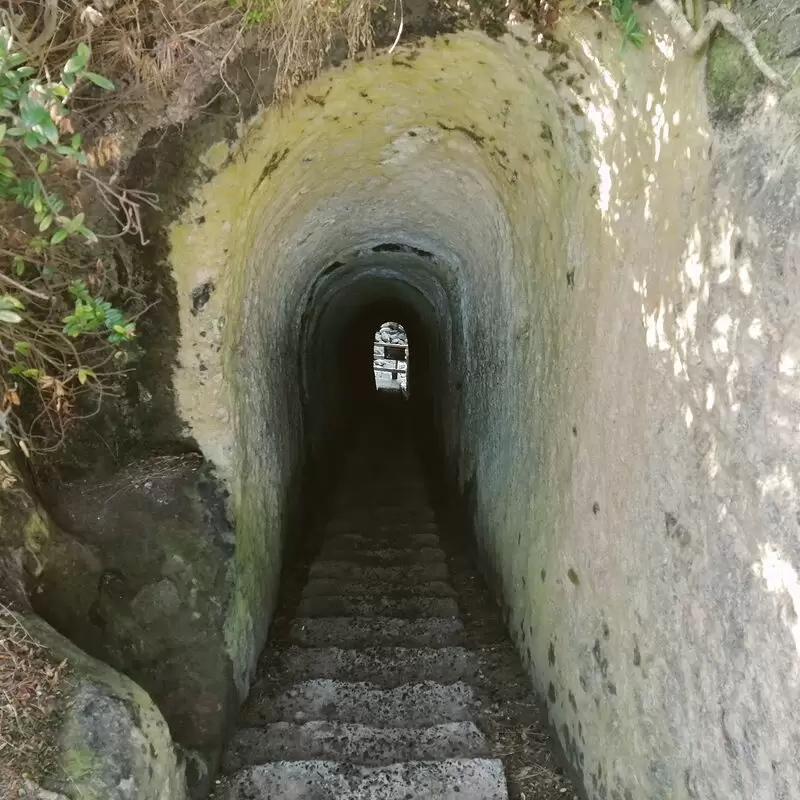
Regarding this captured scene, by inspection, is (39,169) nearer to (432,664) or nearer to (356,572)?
(432,664)

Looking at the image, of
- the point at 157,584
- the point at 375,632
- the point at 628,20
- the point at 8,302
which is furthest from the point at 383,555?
the point at 628,20

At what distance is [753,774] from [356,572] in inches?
121

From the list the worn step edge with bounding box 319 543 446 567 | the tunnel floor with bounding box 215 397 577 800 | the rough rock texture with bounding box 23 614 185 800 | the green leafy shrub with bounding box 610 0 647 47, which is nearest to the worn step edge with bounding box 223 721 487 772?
the tunnel floor with bounding box 215 397 577 800

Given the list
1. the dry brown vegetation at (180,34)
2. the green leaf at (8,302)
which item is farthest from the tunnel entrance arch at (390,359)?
the green leaf at (8,302)

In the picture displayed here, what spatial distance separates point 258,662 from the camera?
3121 mm

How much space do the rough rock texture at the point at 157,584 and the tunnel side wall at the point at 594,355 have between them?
164 millimetres

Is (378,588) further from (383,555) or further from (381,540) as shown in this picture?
(381,540)

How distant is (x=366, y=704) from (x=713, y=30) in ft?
9.24

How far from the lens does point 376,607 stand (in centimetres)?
377

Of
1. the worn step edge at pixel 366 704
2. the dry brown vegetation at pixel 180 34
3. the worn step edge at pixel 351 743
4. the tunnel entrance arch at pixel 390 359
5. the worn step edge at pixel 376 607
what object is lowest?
the worn step edge at pixel 351 743

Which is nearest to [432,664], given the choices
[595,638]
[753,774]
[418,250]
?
[595,638]

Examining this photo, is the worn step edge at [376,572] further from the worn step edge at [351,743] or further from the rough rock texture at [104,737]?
the rough rock texture at [104,737]

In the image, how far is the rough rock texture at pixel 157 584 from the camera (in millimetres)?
2369

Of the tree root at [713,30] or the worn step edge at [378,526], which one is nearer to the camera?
the tree root at [713,30]
